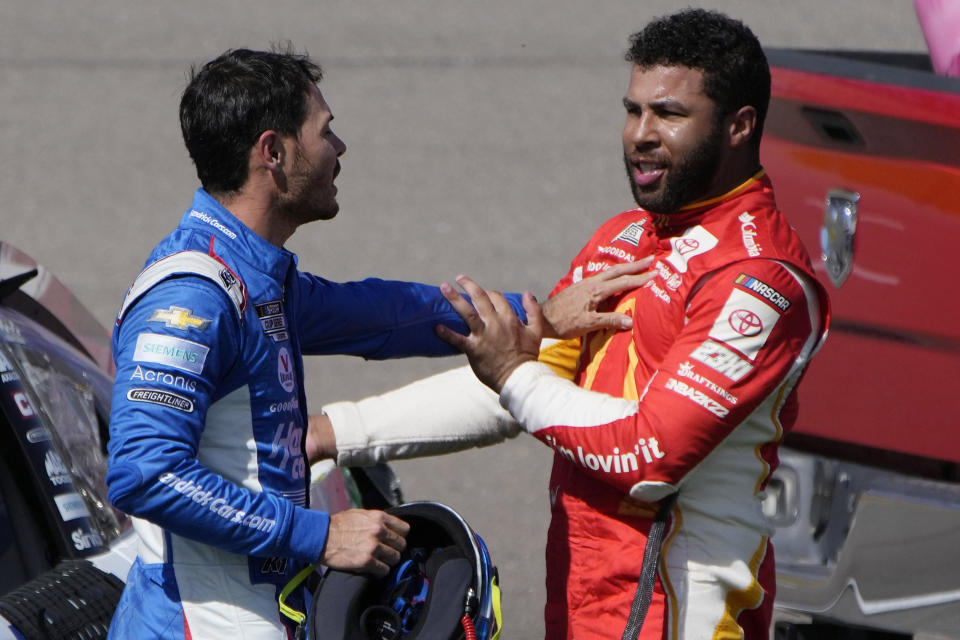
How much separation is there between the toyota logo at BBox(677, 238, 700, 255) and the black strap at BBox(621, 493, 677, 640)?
0.48m

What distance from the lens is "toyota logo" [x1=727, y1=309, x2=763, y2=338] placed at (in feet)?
9.00

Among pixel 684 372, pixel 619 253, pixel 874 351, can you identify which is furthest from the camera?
pixel 874 351

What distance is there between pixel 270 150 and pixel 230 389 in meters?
0.46

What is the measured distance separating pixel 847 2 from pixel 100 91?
5657 mm

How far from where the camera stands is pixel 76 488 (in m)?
3.44

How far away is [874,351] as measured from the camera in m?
3.73

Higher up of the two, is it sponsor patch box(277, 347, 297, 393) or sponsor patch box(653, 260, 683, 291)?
A: sponsor patch box(653, 260, 683, 291)

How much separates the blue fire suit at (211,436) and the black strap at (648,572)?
2.10 feet

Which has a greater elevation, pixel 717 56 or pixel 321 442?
pixel 717 56

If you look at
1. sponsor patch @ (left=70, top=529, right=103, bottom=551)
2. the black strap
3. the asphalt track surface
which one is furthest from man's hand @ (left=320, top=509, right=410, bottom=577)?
the asphalt track surface

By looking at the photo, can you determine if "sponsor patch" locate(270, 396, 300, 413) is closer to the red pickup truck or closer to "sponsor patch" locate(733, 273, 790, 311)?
"sponsor patch" locate(733, 273, 790, 311)

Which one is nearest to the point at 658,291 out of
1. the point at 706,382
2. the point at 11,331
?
the point at 706,382

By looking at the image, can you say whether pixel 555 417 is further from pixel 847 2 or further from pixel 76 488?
pixel 847 2

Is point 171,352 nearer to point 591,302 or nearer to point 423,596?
point 423,596
